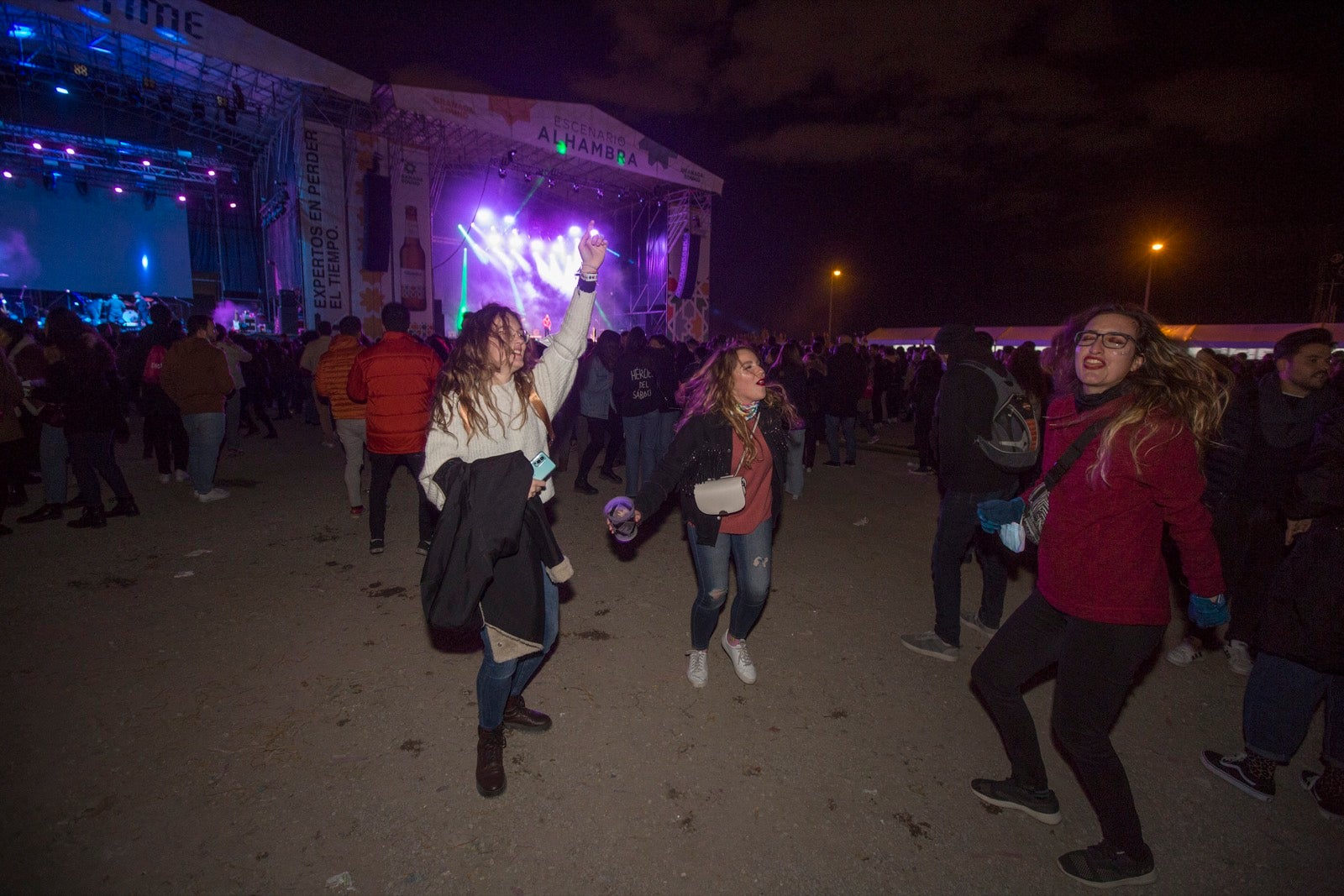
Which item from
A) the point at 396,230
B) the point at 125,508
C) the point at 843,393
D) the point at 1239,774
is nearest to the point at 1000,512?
the point at 1239,774

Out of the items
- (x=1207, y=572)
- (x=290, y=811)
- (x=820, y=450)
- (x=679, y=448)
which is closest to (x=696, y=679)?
(x=679, y=448)

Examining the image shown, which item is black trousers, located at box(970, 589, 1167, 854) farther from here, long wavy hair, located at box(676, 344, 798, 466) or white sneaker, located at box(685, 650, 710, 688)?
white sneaker, located at box(685, 650, 710, 688)

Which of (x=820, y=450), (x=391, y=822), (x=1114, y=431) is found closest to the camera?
(x=1114, y=431)

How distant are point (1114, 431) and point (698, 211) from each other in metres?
24.4

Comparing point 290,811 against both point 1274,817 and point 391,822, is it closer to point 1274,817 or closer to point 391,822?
point 391,822

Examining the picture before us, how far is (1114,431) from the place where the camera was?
198 cm

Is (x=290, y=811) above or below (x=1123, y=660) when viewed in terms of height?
below

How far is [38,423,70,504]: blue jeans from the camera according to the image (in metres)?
6.08

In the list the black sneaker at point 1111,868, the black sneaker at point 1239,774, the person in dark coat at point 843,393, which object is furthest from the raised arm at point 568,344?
the person in dark coat at point 843,393

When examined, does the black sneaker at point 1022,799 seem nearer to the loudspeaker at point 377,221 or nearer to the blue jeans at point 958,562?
the blue jeans at point 958,562

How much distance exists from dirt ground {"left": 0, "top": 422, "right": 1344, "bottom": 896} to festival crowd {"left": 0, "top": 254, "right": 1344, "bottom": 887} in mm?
196

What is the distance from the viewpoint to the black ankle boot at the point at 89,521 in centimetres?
584

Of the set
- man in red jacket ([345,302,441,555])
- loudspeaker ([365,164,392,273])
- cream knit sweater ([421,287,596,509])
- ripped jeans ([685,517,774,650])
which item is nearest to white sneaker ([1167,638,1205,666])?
ripped jeans ([685,517,774,650])

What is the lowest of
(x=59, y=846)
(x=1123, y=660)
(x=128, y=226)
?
(x=59, y=846)
